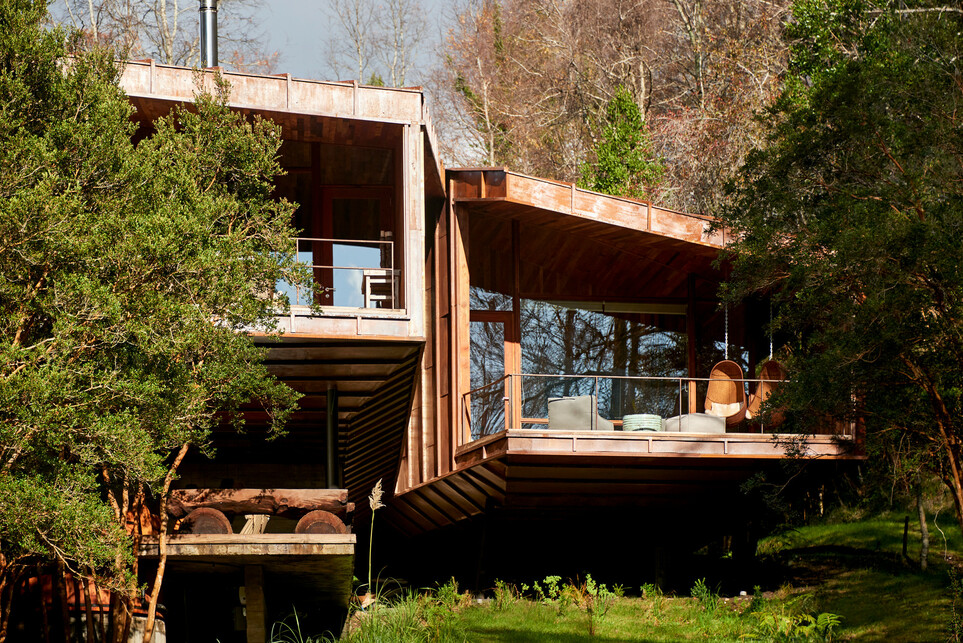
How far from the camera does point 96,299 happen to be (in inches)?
278

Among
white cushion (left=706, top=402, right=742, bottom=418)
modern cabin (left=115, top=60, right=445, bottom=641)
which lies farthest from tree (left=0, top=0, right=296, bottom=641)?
white cushion (left=706, top=402, right=742, bottom=418)

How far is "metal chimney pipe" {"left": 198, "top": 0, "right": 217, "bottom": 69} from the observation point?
555 inches

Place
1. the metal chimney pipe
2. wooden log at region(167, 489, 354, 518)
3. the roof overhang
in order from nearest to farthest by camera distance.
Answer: wooden log at region(167, 489, 354, 518) < the roof overhang < the metal chimney pipe

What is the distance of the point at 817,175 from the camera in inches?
453

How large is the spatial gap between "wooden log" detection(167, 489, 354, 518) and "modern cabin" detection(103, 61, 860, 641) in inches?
0.8

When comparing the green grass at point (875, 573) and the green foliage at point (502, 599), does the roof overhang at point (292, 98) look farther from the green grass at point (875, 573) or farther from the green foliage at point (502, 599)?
the green grass at point (875, 573)

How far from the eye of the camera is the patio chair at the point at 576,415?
12461mm

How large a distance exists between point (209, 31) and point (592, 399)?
7.17 meters

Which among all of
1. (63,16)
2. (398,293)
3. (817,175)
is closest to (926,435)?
(817,175)

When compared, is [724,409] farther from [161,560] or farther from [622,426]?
[161,560]

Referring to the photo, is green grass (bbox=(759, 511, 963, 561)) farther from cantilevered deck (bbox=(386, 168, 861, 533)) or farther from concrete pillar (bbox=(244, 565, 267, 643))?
concrete pillar (bbox=(244, 565, 267, 643))

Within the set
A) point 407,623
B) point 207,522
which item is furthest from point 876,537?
point 207,522

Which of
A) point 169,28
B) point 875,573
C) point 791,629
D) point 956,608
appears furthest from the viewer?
point 169,28

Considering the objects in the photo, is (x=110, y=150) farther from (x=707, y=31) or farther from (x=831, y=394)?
(x=707, y=31)
